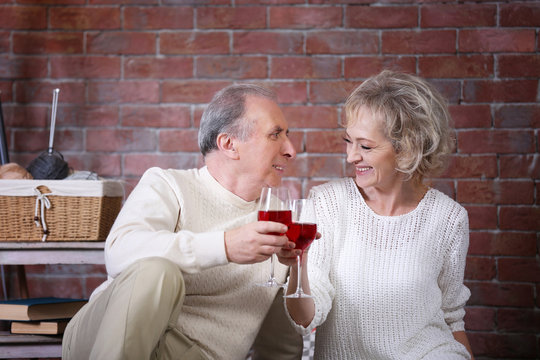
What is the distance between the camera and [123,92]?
8.13 feet

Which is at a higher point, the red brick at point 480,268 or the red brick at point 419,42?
the red brick at point 419,42

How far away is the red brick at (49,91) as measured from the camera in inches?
97.9

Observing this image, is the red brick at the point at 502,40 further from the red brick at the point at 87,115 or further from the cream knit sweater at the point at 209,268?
the red brick at the point at 87,115

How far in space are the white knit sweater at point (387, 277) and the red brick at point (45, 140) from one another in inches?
45.7

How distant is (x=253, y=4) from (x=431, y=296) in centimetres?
138

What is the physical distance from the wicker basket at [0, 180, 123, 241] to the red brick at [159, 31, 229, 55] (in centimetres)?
71

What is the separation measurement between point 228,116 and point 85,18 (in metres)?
1.04

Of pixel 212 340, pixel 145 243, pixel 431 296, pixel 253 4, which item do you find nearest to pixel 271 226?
pixel 145 243

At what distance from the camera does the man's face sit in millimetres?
1792

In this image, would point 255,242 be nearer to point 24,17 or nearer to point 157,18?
point 157,18

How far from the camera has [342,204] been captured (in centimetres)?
181

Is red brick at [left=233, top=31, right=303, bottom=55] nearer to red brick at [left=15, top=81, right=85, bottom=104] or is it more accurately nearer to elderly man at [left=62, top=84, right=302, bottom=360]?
elderly man at [left=62, top=84, right=302, bottom=360]

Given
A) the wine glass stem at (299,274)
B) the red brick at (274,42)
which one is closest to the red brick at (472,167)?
the red brick at (274,42)

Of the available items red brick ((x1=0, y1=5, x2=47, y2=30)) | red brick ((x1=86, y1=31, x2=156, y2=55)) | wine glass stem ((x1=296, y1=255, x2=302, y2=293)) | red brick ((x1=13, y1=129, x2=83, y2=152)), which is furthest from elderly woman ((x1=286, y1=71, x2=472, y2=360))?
red brick ((x1=0, y1=5, x2=47, y2=30))
